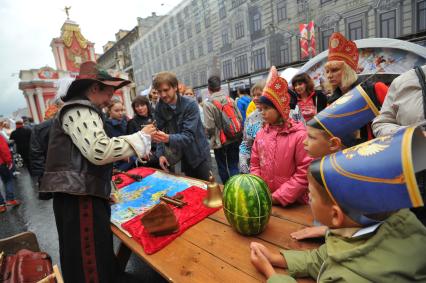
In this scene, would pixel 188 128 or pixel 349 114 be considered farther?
pixel 188 128

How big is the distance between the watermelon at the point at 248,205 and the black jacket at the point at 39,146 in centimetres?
247

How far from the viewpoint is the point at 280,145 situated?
2004mm

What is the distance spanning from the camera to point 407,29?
726 cm

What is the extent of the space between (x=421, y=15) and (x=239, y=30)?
903cm

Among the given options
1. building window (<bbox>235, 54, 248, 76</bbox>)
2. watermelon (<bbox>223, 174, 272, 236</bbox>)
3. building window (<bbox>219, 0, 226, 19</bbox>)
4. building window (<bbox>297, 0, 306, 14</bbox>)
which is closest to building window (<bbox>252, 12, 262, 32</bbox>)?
building window (<bbox>235, 54, 248, 76</bbox>)

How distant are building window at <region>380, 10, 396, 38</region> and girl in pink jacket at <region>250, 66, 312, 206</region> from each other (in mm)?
8211

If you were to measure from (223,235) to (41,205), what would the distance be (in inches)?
215

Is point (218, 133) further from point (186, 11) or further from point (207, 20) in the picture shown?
point (186, 11)

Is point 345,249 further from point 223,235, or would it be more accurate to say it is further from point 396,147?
point 223,235

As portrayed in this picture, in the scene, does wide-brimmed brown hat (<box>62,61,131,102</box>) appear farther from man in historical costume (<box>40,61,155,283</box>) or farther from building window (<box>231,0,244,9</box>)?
building window (<box>231,0,244,9</box>)

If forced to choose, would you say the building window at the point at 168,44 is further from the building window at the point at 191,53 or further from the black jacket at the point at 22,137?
the black jacket at the point at 22,137

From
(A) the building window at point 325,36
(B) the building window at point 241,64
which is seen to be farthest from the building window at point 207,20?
(A) the building window at point 325,36

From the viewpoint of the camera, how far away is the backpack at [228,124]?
13.3 ft

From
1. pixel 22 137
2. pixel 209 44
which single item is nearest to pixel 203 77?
pixel 209 44
